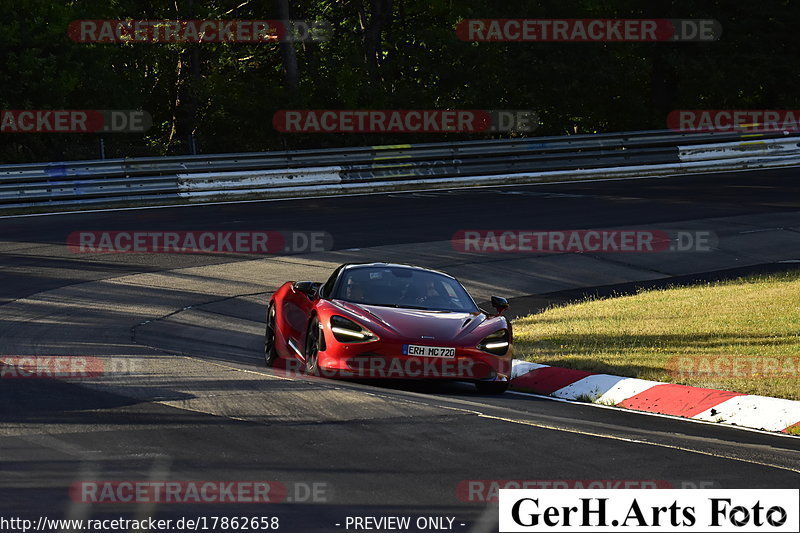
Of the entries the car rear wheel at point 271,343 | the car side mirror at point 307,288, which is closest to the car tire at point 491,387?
the car side mirror at point 307,288

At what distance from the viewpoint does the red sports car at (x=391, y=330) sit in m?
11.3

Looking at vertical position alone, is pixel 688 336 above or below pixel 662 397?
above

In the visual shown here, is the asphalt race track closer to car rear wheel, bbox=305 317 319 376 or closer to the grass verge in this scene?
car rear wheel, bbox=305 317 319 376

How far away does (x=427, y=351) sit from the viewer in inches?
444

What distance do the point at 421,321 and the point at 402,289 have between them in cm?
104

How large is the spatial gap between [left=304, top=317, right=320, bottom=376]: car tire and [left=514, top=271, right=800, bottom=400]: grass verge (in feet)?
8.59

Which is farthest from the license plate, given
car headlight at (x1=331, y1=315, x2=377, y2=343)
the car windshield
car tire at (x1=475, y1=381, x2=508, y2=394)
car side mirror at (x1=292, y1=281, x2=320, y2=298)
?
car side mirror at (x1=292, y1=281, x2=320, y2=298)

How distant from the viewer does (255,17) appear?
43.0 metres

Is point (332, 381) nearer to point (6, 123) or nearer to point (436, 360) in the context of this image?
point (436, 360)

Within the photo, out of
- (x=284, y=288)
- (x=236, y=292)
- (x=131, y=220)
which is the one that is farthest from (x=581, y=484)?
(x=131, y=220)

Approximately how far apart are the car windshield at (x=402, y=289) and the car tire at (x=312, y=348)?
1.77ft

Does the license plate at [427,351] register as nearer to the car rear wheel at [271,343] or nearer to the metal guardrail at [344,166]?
the car rear wheel at [271,343]

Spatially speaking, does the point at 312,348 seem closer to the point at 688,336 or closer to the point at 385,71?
the point at 688,336

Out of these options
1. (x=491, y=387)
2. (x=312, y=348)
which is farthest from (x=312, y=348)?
(x=491, y=387)
